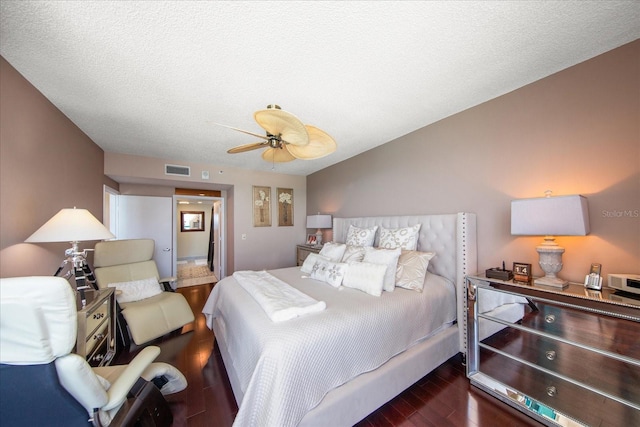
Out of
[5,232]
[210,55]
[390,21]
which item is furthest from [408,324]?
[5,232]

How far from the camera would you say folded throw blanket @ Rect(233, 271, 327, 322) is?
1548mm

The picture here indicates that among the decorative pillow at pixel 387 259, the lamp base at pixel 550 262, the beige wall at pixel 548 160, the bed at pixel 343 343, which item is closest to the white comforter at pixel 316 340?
the bed at pixel 343 343

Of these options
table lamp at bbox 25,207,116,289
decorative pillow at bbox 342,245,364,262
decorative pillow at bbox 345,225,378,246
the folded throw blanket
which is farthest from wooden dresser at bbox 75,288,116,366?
decorative pillow at bbox 345,225,378,246

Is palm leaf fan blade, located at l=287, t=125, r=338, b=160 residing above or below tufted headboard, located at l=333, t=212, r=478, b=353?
above

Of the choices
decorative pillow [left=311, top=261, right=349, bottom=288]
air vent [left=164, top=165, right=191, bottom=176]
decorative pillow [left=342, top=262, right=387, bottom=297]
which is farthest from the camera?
air vent [left=164, top=165, right=191, bottom=176]

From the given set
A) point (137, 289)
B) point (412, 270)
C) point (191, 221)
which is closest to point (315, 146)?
point (412, 270)

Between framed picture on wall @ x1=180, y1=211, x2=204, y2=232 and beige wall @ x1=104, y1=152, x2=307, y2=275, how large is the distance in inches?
142

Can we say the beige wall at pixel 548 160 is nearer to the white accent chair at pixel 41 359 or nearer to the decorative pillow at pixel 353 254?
the decorative pillow at pixel 353 254

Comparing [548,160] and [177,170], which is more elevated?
[177,170]

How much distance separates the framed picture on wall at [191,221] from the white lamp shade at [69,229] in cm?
636

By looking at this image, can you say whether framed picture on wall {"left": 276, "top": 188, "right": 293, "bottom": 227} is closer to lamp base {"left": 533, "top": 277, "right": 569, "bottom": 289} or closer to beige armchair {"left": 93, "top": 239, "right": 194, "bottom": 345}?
beige armchair {"left": 93, "top": 239, "right": 194, "bottom": 345}

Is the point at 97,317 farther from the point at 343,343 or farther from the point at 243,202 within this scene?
the point at 243,202

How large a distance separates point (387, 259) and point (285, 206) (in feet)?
10.5

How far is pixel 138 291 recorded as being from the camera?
2.77m
